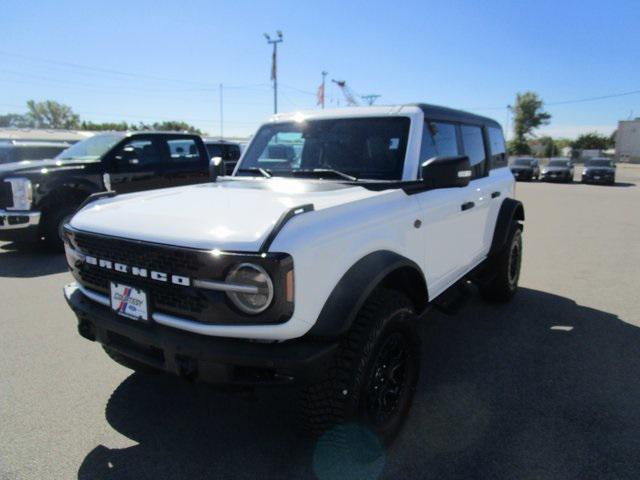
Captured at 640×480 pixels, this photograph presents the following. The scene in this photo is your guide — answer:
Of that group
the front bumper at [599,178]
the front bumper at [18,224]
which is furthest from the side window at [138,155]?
the front bumper at [599,178]

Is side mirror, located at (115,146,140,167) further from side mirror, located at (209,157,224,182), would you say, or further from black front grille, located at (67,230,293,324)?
black front grille, located at (67,230,293,324)

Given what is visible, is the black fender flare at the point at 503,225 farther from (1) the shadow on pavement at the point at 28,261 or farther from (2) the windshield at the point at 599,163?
(2) the windshield at the point at 599,163

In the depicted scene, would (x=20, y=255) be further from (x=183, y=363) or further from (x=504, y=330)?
(x=504, y=330)

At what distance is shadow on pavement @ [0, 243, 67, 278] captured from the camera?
20.0ft

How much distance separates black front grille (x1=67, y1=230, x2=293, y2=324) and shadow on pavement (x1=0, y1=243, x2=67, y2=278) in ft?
14.5

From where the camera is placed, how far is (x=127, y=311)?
2314 mm

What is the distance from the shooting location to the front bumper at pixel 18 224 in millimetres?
6594

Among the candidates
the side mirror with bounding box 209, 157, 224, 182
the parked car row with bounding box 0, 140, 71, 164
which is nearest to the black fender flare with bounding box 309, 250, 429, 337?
the side mirror with bounding box 209, 157, 224, 182

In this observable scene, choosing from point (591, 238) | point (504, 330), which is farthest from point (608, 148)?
point (504, 330)

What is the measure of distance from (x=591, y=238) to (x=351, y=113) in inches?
287

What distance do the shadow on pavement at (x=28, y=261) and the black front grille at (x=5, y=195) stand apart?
2.63ft

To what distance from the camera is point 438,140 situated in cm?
356

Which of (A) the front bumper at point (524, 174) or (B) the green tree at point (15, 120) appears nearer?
(A) the front bumper at point (524, 174)

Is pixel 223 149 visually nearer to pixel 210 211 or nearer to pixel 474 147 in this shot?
pixel 474 147
